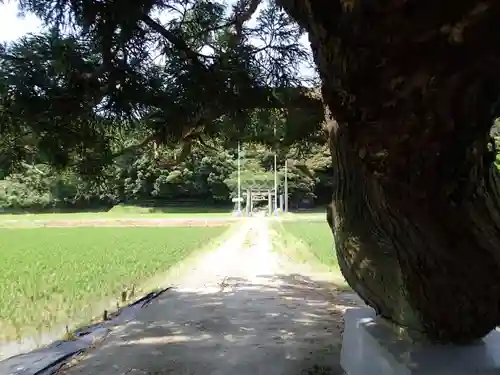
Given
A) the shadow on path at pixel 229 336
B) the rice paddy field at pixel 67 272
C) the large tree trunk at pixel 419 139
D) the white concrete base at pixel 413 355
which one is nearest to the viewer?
the large tree trunk at pixel 419 139

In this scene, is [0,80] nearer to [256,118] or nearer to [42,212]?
[256,118]

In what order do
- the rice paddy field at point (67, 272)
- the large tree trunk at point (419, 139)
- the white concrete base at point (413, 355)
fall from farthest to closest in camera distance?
1. the rice paddy field at point (67, 272)
2. the white concrete base at point (413, 355)
3. the large tree trunk at point (419, 139)

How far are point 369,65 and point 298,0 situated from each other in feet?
0.74

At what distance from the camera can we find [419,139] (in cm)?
95

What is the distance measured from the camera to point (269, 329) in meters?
4.10

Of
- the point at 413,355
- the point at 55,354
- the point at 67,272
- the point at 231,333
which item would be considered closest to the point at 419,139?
the point at 413,355

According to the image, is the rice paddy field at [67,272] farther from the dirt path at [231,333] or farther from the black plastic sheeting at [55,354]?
the dirt path at [231,333]

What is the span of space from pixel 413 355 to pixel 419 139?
1.09m

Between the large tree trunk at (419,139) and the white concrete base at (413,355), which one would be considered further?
the white concrete base at (413,355)

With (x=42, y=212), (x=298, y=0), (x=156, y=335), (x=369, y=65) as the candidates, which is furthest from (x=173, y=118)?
(x=42, y=212)

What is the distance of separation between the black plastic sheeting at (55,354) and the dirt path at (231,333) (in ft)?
0.33

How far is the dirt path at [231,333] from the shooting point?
10.1 feet

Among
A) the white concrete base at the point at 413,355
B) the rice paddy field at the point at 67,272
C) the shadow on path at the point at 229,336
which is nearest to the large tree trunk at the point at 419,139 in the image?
the white concrete base at the point at 413,355

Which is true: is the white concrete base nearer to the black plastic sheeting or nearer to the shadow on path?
the shadow on path
